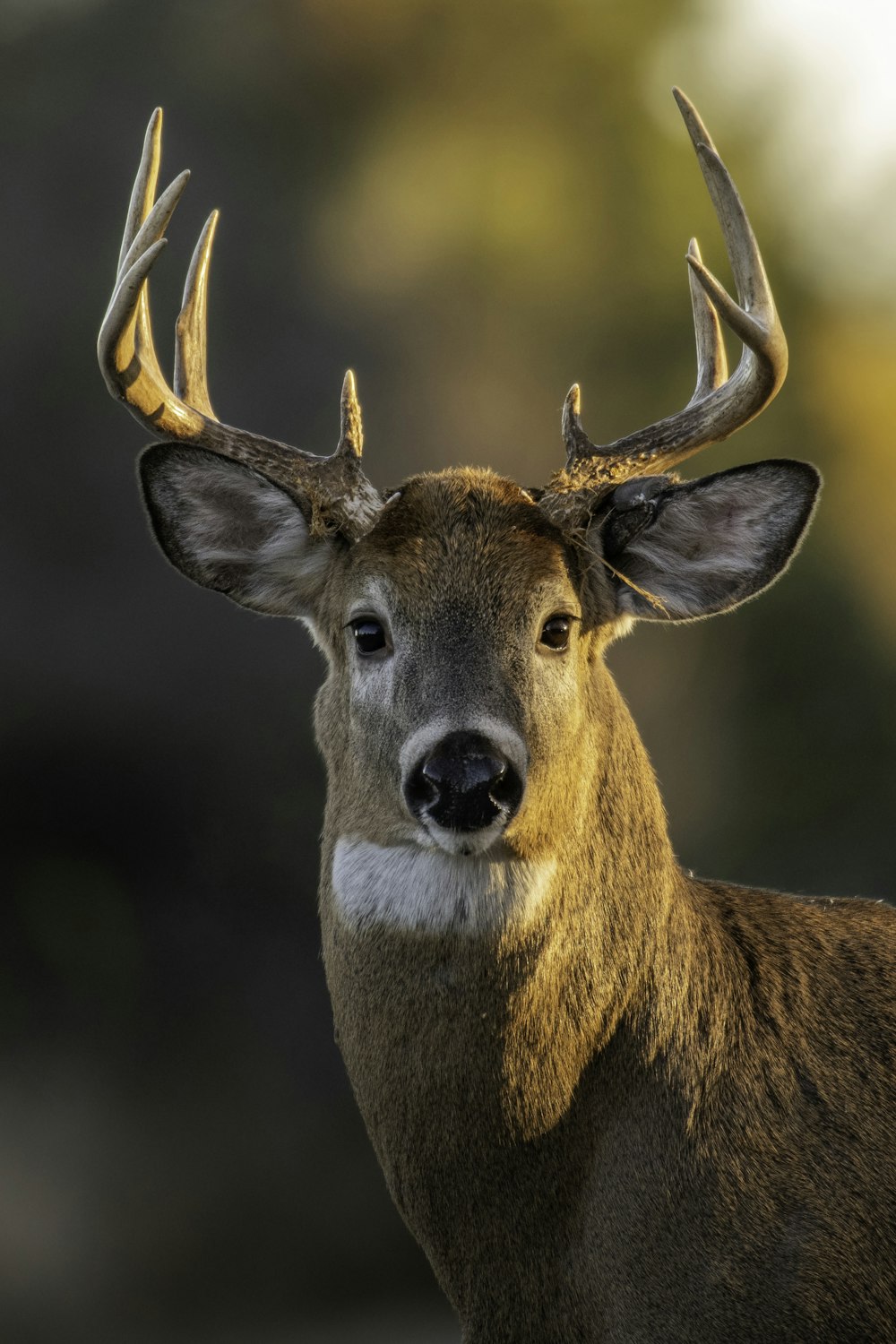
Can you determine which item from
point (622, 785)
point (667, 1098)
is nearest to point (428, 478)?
point (622, 785)

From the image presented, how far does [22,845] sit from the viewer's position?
20.7 ft

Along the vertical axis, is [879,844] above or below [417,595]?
below

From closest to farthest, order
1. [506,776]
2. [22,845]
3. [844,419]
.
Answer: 1. [506,776]
2. [22,845]
3. [844,419]

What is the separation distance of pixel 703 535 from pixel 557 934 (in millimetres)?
810

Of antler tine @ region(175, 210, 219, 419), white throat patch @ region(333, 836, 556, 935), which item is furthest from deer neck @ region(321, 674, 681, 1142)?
antler tine @ region(175, 210, 219, 419)

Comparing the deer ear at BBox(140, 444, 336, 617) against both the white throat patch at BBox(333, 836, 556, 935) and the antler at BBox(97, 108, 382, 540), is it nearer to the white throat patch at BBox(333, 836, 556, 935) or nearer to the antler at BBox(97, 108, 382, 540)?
the antler at BBox(97, 108, 382, 540)

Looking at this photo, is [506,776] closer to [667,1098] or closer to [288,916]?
[667,1098]

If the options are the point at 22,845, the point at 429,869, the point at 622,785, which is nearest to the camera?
the point at 429,869

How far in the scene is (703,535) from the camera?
287 centimetres

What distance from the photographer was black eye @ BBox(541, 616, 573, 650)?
8.89 feet

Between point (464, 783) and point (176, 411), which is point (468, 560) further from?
point (176, 411)

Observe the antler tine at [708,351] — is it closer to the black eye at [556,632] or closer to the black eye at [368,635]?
the black eye at [556,632]

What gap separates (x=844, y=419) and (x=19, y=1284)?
239 inches

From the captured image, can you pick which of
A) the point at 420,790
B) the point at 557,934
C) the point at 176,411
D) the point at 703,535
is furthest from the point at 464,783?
the point at 176,411
